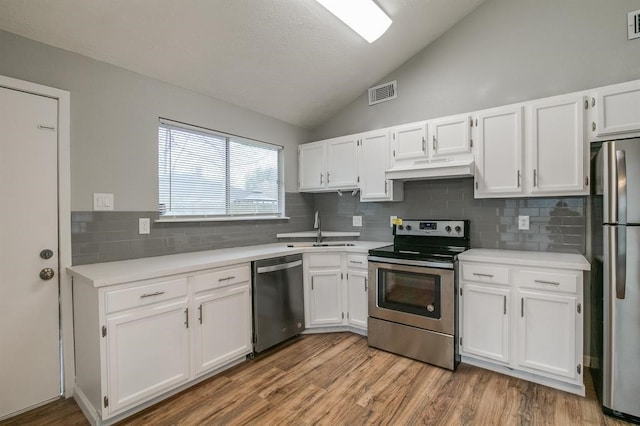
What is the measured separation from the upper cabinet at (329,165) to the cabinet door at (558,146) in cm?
170

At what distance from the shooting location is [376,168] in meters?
3.36

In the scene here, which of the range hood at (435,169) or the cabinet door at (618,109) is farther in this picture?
the range hood at (435,169)

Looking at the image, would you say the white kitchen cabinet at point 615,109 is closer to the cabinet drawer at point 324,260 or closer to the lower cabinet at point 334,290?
the lower cabinet at point 334,290

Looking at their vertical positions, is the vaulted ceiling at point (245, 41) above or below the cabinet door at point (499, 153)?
above

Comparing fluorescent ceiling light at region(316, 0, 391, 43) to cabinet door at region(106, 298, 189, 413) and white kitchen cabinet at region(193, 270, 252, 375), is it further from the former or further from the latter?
cabinet door at region(106, 298, 189, 413)

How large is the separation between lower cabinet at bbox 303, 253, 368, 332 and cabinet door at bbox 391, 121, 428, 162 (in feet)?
3.76

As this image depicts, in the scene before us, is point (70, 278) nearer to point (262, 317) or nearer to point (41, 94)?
point (41, 94)

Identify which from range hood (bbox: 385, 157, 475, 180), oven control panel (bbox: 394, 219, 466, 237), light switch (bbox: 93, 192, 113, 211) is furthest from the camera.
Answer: oven control panel (bbox: 394, 219, 466, 237)

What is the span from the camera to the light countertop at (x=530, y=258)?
2.14 m

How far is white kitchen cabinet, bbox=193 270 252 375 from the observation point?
230 centimetres

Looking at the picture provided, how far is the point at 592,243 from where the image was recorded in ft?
8.17

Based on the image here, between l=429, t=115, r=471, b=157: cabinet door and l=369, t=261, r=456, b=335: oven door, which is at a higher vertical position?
l=429, t=115, r=471, b=157: cabinet door

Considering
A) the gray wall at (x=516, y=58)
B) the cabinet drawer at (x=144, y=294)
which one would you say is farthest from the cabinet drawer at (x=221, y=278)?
the gray wall at (x=516, y=58)

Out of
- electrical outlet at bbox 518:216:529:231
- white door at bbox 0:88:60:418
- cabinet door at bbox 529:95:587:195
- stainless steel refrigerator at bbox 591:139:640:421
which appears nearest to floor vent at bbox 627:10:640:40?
cabinet door at bbox 529:95:587:195
